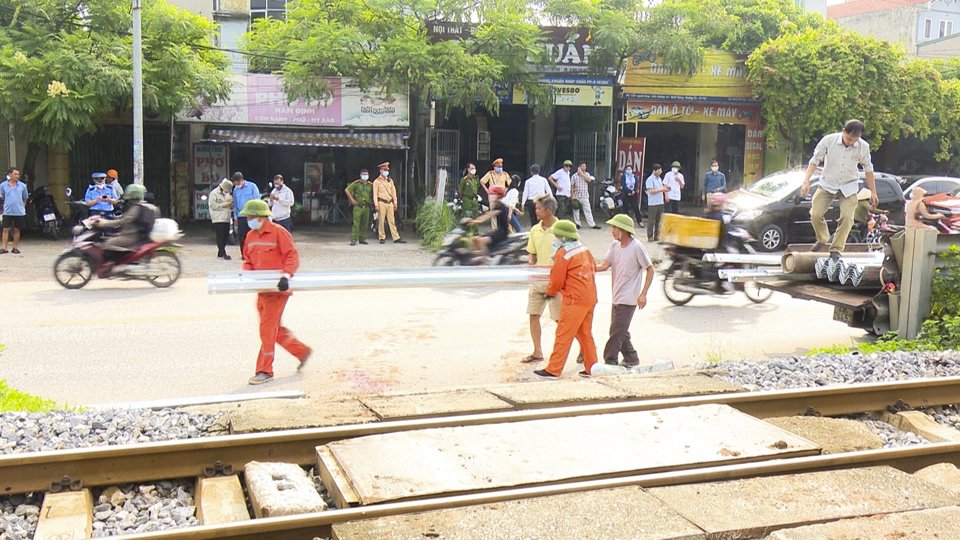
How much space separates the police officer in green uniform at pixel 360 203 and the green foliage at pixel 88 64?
3.58 m

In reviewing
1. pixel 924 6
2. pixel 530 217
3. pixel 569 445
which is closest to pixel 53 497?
pixel 569 445

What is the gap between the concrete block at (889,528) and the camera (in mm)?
4316

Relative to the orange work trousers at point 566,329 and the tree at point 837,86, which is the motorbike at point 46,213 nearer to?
the orange work trousers at point 566,329

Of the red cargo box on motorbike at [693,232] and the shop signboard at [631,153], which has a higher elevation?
the shop signboard at [631,153]

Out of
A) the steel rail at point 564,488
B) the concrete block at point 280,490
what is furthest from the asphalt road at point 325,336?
the steel rail at point 564,488

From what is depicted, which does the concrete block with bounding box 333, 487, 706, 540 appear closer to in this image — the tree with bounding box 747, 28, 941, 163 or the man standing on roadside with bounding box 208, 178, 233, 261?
the man standing on roadside with bounding box 208, 178, 233, 261

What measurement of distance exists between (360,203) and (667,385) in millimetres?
12794

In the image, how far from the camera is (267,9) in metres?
28.6

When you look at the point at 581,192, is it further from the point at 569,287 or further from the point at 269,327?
the point at 269,327

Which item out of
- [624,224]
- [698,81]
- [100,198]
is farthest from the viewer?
[698,81]

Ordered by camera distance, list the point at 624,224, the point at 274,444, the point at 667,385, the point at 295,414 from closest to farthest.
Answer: the point at 274,444
the point at 295,414
the point at 667,385
the point at 624,224

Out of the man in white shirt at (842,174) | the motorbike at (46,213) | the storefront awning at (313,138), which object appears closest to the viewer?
the man in white shirt at (842,174)

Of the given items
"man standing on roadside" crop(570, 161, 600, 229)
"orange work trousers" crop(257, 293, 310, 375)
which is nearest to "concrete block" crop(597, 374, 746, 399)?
"orange work trousers" crop(257, 293, 310, 375)

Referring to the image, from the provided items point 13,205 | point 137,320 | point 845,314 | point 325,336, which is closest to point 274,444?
point 325,336
